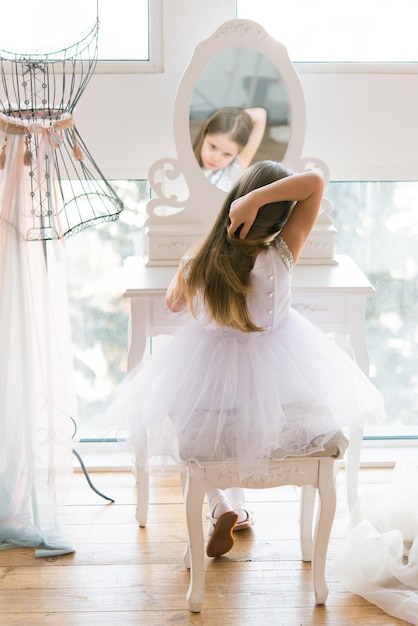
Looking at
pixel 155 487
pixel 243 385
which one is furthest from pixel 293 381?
pixel 155 487

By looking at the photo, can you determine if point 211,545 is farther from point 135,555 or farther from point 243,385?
point 243,385

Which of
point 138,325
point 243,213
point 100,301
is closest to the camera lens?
point 243,213

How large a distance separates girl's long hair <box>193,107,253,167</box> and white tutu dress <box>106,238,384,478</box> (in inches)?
21.8

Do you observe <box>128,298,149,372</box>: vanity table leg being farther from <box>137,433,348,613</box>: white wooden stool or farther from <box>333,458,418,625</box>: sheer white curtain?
<box>333,458,418,625</box>: sheer white curtain

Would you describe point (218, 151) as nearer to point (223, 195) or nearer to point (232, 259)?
point (223, 195)

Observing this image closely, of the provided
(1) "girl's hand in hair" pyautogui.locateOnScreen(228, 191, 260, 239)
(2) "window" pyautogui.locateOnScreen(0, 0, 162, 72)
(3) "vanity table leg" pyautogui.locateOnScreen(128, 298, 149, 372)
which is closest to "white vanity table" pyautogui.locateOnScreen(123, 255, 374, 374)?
(3) "vanity table leg" pyautogui.locateOnScreen(128, 298, 149, 372)

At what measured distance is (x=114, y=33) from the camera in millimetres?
2660

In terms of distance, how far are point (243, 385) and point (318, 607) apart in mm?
586

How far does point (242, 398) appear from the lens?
203cm

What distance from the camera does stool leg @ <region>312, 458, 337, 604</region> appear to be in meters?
2.04

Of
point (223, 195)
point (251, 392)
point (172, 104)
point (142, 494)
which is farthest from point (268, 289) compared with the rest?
point (172, 104)

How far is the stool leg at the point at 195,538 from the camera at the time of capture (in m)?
2.01

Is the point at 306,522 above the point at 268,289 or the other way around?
the other way around

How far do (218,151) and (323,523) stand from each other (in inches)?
43.1
